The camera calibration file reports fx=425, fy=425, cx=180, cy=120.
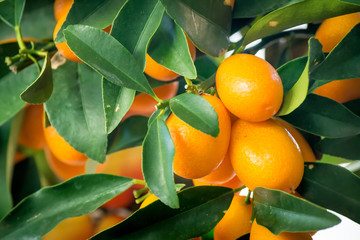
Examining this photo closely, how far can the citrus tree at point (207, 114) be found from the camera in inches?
17.2

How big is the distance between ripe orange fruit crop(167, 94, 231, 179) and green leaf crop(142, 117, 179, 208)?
26 millimetres

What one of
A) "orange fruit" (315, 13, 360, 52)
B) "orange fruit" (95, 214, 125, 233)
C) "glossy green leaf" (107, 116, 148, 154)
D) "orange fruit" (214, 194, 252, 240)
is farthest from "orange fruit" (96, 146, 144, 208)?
"orange fruit" (315, 13, 360, 52)

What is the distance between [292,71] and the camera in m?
0.51

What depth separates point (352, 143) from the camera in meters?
0.57

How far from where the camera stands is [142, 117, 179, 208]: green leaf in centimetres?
40

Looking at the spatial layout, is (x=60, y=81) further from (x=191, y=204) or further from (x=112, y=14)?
(x=191, y=204)

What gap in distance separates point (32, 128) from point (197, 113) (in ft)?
1.44

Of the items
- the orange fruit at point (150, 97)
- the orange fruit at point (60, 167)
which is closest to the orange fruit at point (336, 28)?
the orange fruit at point (150, 97)

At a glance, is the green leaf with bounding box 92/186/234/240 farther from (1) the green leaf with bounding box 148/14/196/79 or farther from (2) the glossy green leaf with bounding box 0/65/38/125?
(2) the glossy green leaf with bounding box 0/65/38/125

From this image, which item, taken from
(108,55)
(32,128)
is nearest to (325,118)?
(108,55)

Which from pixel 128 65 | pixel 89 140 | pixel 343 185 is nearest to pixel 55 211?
pixel 89 140

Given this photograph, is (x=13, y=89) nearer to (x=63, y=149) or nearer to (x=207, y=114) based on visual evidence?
(x=63, y=149)

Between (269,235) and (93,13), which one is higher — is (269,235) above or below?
below

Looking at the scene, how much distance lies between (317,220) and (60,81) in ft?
1.39
